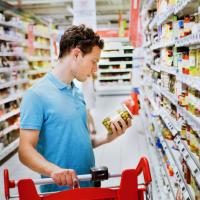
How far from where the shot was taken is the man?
5.88 feet

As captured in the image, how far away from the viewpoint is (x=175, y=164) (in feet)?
9.00

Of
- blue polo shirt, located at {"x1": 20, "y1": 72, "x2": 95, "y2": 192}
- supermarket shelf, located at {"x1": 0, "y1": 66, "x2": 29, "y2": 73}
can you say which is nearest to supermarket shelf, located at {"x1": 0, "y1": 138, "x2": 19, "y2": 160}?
supermarket shelf, located at {"x1": 0, "y1": 66, "x2": 29, "y2": 73}

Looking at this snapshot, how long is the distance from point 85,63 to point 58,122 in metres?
0.38

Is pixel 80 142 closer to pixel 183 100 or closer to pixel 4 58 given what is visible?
pixel 183 100

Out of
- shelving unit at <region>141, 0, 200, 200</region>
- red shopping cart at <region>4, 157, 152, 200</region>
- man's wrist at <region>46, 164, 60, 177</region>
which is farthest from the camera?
shelving unit at <region>141, 0, 200, 200</region>

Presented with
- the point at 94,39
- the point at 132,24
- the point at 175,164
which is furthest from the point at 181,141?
the point at 132,24

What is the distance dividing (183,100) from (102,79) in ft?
37.4

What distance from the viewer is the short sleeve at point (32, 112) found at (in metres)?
1.76

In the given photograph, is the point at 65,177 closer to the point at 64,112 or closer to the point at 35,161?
the point at 35,161

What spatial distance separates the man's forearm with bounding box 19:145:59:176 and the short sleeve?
0.39 feet

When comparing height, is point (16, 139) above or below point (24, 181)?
below

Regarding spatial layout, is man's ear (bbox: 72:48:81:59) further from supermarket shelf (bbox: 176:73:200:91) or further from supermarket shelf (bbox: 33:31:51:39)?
supermarket shelf (bbox: 33:31:51:39)


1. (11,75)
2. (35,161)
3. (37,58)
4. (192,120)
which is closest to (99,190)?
(35,161)

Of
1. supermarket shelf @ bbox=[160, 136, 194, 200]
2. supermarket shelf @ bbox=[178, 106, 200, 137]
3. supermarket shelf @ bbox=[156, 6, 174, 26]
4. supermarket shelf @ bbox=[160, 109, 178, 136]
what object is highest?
supermarket shelf @ bbox=[156, 6, 174, 26]
